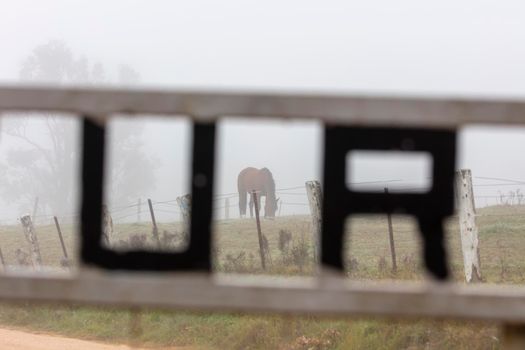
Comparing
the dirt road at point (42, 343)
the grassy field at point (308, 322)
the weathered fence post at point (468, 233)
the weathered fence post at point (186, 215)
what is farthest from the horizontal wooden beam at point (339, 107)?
the weathered fence post at point (468, 233)

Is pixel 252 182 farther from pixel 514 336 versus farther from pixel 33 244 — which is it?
pixel 514 336

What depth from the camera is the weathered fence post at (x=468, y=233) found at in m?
11.2

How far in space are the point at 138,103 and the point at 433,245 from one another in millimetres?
1024

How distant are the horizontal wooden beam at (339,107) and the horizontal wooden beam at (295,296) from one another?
506 millimetres

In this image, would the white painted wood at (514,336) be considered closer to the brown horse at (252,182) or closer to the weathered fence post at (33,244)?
the weathered fence post at (33,244)

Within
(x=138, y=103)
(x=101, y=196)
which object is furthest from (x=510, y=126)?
(x=101, y=196)

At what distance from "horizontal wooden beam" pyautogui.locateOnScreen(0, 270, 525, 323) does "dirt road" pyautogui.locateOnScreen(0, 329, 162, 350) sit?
8.72 m

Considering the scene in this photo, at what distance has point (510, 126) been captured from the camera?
238 cm

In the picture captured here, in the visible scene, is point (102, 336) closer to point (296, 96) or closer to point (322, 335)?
point (322, 335)

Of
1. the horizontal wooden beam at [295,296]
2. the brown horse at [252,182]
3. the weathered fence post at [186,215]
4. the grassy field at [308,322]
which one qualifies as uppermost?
the brown horse at [252,182]

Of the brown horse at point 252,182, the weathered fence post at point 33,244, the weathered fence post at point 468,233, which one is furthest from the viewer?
the brown horse at point 252,182

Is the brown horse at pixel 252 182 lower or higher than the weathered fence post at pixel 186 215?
higher

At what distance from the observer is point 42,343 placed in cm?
1132

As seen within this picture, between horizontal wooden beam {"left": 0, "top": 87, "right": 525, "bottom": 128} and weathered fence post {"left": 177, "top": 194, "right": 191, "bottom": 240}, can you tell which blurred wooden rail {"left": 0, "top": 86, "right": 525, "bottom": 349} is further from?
weathered fence post {"left": 177, "top": 194, "right": 191, "bottom": 240}
